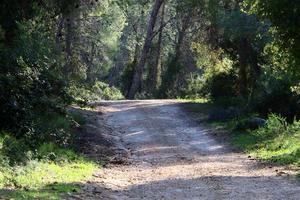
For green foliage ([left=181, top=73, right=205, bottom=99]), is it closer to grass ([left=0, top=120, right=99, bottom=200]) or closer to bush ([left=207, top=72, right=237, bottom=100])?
bush ([left=207, top=72, right=237, bottom=100])

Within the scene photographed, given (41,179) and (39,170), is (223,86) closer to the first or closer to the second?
(39,170)

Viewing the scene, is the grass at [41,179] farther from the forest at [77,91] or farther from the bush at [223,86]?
the bush at [223,86]

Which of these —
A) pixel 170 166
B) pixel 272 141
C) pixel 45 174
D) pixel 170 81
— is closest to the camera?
pixel 45 174

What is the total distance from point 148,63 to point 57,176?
48.3 m

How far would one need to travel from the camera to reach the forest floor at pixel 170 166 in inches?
409

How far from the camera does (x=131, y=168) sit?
527 inches

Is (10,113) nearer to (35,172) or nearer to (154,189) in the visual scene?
(35,172)

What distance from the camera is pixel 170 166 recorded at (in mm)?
13570

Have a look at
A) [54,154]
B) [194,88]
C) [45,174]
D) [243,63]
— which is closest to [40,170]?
[45,174]

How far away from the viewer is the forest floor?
409 inches

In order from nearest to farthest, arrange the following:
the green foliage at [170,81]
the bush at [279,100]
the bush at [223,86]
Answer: the bush at [279,100]
the bush at [223,86]
the green foliage at [170,81]

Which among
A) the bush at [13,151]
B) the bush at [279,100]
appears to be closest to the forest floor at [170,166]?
the bush at [13,151]

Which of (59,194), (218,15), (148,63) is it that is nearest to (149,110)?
(218,15)

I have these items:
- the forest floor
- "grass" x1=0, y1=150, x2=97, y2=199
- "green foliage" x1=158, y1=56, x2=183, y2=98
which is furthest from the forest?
"green foliage" x1=158, y1=56, x2=183, y2=98
